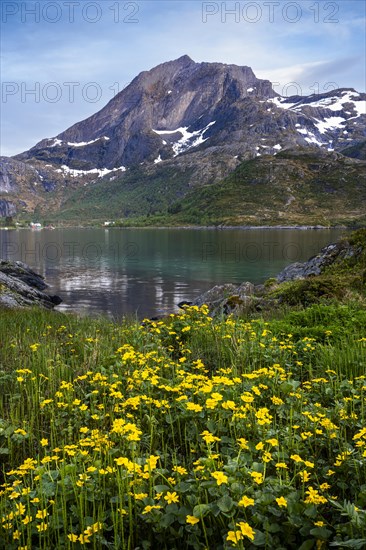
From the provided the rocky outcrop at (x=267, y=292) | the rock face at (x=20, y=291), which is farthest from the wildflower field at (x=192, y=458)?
the rock face at (x=20, y=291)

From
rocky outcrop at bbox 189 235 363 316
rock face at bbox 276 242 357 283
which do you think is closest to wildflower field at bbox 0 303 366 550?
rocky outcrop at bbox 189 235 363 316

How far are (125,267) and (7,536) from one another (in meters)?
56.8

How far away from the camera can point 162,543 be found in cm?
366

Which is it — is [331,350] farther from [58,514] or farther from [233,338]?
[58,514]

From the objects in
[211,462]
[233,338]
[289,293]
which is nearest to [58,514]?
[211,462]

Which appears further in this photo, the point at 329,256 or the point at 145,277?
the point at 145,277

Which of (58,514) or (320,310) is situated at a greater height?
(320,310)

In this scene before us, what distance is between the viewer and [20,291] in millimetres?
29062

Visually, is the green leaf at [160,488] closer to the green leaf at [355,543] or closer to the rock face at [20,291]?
the green leaf at [355,543]

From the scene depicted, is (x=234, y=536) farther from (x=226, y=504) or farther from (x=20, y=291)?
(x=20, y=291)

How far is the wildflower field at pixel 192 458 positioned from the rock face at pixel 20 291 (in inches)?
587

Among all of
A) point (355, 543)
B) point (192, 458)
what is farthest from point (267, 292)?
point (355, 543)

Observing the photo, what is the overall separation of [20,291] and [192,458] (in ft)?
88.4

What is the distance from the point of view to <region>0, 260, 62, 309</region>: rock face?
74.7ft
